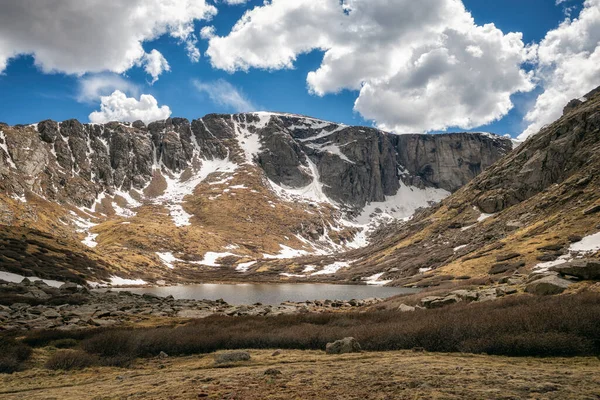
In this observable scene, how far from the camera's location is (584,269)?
82.5 ft

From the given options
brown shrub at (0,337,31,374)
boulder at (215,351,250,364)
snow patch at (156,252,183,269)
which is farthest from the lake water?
snow patch at (156,252,183,269)

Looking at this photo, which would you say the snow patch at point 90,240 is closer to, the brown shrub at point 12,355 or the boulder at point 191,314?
the boulder at point 191,314

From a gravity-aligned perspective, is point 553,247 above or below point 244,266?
below

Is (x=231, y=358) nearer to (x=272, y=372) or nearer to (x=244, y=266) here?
(x=272, y=372)

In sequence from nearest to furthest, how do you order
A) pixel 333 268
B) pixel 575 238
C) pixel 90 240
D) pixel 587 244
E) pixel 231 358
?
pixel 231 358, pixel 587 244, pixel 575 238, pixel 333 268, pixel 90 240

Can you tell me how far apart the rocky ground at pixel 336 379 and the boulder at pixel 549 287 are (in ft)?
46.7

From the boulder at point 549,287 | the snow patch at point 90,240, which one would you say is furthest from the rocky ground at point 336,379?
the snow patch at point 90,240

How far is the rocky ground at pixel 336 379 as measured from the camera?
8.50 meters

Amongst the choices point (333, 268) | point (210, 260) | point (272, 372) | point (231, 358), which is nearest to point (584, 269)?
point (272, 372)

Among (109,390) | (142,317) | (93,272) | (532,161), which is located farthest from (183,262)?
(109,390)

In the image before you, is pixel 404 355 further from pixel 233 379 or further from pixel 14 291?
pixel 14 291

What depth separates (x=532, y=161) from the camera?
138 m

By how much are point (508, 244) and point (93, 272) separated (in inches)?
4194

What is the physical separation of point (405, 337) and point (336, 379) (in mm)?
6207
